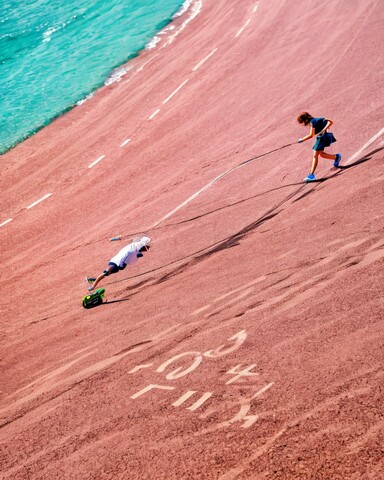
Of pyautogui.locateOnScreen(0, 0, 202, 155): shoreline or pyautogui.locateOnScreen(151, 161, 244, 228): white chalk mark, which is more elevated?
pyautogui.locateOnScreen(0, 0, 202, 155): shoreline

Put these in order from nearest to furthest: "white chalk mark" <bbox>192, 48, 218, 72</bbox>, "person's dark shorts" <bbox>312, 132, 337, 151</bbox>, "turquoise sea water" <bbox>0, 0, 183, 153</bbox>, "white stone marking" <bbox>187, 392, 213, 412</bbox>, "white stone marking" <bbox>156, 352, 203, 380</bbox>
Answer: "white stone marking" <bbox>187, 392, 213, 412</bbox>
"white stone marking" <bbox>156, 352, 203, 380</bbox>
"person's dark shorts" <bbox>312, 132, 337, 151</bbox>
"white chalk mark" <bbox>192, 48, 218, 72</bbox>
"turquoise sea water" <bbox>0, 0, 183, 153</bbox>

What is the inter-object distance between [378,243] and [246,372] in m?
3.53

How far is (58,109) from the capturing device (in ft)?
88.7

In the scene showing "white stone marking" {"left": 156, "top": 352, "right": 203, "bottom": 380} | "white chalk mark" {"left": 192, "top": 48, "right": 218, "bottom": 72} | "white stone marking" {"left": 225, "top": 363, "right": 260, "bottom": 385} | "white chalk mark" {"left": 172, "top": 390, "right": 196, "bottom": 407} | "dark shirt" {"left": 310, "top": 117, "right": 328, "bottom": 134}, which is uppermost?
"white chalk mark" {"left": 192, "top": 48, "right": 218, "bottom": 72}

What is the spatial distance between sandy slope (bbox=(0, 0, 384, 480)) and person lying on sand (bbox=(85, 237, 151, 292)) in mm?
460

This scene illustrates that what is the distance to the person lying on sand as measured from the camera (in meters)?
12.1

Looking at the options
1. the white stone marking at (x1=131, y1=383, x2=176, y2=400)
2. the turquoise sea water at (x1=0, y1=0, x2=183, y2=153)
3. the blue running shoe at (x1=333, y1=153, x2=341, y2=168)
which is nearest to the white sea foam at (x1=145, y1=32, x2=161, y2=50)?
the turquoise sea water at (x1=0, y1=0, x2=183, y2=153)

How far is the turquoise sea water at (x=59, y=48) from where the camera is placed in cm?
2789

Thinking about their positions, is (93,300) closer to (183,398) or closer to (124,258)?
(124,258)

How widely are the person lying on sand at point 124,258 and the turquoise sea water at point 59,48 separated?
1351 centimetres

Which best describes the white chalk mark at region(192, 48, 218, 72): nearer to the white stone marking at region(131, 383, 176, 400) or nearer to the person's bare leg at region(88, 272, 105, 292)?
the person's bare leg at region(88, 272, 105, 292)

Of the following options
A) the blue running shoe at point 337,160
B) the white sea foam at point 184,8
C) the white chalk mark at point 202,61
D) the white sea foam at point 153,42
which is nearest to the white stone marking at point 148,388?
the blue running shoe at point 337,160

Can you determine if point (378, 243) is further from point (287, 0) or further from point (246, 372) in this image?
point (287, 0)

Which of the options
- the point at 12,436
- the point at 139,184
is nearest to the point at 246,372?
the point at 12,436
